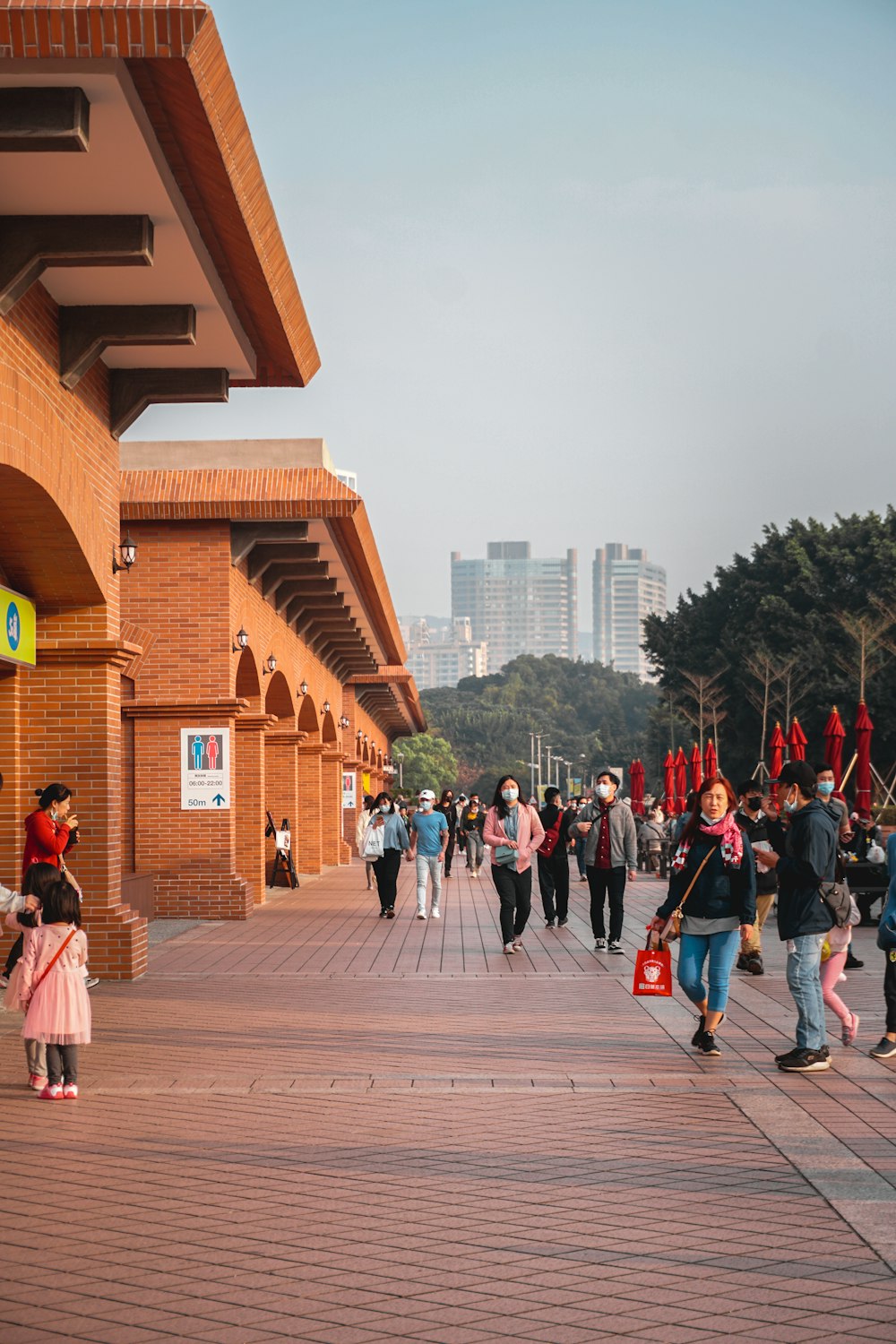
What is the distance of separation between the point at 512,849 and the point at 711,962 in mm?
6088

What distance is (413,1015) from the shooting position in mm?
10516

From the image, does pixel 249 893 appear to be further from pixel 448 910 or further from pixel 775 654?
pixel 775 654

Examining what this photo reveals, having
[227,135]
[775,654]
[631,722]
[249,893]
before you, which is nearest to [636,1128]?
[227,135]

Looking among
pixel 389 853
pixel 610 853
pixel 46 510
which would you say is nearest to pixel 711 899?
pixel 610 853

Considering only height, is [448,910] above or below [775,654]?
below

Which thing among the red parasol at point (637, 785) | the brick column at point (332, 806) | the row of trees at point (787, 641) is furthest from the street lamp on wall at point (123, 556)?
the row of trees at point (787, 641)

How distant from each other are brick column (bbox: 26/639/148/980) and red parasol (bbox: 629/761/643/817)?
25248 mm

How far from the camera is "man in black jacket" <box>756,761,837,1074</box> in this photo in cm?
840

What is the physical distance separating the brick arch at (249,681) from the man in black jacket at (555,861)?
5.33 meters

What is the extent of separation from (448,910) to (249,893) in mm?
3030

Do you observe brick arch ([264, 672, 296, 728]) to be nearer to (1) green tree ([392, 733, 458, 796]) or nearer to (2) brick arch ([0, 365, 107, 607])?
(2) brick arch ([0, 365, 107, 607])

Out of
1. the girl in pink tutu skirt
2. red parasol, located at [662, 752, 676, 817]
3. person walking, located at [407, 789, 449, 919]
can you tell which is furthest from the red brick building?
red parasol, located at [662, 752, 676, 817]

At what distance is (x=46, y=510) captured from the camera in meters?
11.4

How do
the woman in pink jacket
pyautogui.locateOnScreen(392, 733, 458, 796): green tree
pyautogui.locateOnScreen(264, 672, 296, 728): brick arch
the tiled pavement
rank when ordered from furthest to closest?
pyautogui.locateOnScreen(392, 733, 458, 796): green tree, pyautogui.locateOnScreen(264, 672, 296, 728): brick arch, the woman in pink jacket, the tiled pavement
